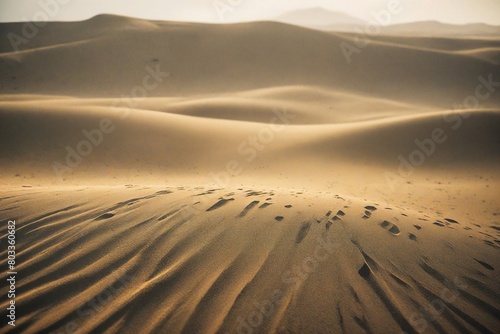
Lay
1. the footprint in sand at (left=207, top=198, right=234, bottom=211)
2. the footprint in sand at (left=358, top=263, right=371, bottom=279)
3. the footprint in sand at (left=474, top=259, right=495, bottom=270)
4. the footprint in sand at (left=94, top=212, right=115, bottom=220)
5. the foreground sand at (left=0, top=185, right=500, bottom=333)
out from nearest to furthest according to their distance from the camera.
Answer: the foreground sand at (left=0, top=185, right=500, bottom=333)
the footprint in sand at (left=358, top=263, right=371, bottom=279)
the footprint in sand at (left=474, top=259, right=495, bottom=270)
the footprint in sand at (left=94, top=212, right=115, bottom=220)
the footprint in sand at (left=207, top=198, right=234, bottom=211)

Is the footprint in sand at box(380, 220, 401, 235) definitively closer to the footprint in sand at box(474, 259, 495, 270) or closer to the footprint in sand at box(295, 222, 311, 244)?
the footprint in sand at box(474, 259, 495, 270)

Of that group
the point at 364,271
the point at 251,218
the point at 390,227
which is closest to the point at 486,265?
the point at 390,227

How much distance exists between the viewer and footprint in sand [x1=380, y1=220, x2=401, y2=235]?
2.98 metres

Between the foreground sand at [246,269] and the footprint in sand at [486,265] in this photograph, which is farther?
the footprint in sand at [486,265]

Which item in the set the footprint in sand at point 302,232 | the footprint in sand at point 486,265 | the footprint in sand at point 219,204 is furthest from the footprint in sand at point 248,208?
the footprint in sand at point 486,265

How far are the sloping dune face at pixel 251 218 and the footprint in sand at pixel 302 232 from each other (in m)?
0.02

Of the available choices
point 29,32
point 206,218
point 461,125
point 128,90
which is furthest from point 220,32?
point 206,218

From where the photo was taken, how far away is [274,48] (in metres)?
27.8

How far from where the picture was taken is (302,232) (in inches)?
110

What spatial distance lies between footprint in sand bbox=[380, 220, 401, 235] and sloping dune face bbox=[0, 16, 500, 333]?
23mm

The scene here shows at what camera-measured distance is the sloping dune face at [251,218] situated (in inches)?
79.7

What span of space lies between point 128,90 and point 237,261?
22.4 meters

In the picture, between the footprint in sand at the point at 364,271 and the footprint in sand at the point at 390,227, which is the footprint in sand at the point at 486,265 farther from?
the footprint in sand at the point at 364,271

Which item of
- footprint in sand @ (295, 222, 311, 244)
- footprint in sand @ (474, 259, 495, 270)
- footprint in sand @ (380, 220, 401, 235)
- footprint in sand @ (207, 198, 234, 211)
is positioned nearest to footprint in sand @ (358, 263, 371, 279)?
footprint in sand @ (295, 222, 311, 244)
